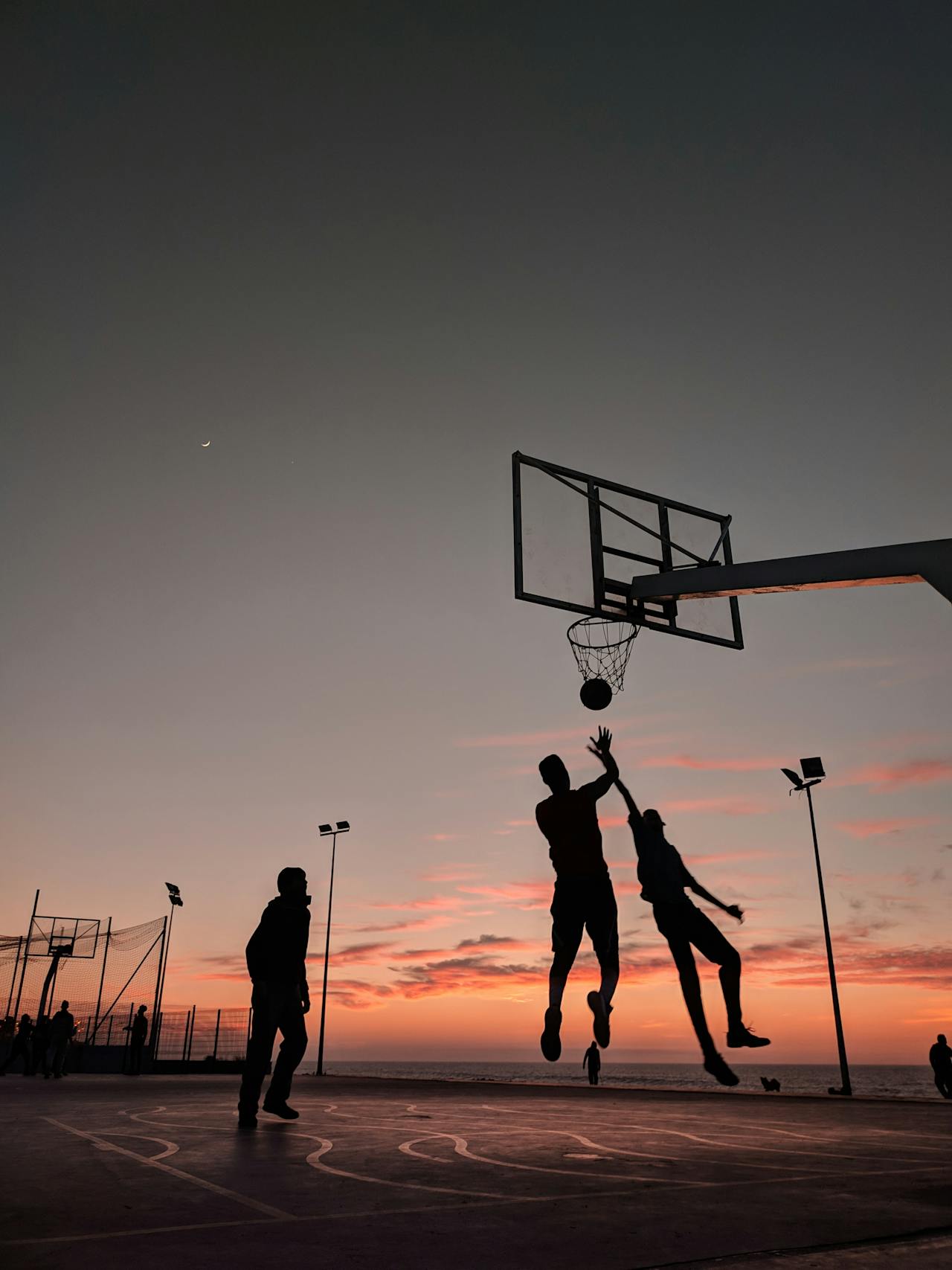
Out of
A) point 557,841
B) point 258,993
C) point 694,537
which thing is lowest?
point 258,993

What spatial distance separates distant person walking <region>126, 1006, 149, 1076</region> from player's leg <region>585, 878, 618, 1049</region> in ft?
95.2

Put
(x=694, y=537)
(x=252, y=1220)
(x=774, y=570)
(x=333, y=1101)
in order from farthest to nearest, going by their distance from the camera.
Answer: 1. (x=333, y=1101)
2. (x=694, y=537)
3. (x=774, y=570)
4. (x=252, y=1220)

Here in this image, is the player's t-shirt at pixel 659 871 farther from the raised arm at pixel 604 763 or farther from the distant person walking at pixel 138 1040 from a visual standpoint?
the distant person walking at pixel 138 1040

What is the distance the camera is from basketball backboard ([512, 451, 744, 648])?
28.9ft

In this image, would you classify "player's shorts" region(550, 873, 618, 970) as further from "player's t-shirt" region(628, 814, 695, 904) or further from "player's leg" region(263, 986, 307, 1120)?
"player's leg" region(263, 986, 307, 1120)

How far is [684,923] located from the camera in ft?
18.6

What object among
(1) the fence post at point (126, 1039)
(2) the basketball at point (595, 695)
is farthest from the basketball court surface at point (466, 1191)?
(1) the fence post at point (126, 1039)

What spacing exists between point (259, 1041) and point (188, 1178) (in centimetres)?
344

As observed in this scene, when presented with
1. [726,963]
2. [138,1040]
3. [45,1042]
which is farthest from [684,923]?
[138,1040]

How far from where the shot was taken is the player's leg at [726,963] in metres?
5.36

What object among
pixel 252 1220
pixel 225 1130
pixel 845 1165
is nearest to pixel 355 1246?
pixel 252 1220

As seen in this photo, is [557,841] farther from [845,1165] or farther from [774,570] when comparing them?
[845,1165]

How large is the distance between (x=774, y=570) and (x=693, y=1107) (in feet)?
42.1

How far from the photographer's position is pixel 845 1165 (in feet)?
27.3
